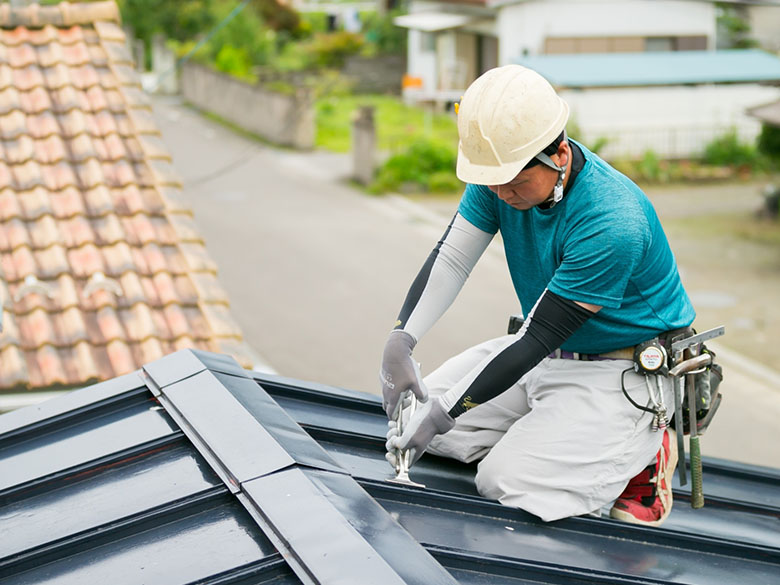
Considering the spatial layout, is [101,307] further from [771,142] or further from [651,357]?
[771,142]

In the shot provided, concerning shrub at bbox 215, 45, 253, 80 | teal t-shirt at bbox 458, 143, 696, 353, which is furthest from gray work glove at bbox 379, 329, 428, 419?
shrub at bbox 215, 45, 253, 80

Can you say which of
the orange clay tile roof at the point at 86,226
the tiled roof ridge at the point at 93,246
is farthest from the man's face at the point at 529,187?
the tiled roof ridge at the point at 93,246

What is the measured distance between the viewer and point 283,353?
13.6m

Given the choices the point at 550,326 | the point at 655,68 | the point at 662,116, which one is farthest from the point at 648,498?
the point at 662,116

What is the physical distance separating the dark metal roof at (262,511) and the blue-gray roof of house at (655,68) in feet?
61.2

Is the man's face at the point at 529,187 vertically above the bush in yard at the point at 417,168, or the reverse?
the man's face at the point at 529,187

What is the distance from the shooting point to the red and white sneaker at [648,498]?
11.9 ft

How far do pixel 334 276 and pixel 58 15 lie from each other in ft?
28.4

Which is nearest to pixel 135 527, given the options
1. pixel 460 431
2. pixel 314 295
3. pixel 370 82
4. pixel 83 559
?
pixel 83 559

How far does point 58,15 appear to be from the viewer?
28.8 ft

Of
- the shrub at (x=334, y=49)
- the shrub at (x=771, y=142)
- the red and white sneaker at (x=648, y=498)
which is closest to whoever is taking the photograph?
the red and white sneaker at (x=648, y=498)

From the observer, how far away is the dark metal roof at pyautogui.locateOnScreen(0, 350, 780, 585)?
8.63 feet

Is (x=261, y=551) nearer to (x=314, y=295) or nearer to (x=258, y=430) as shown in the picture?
(x=258, y=430)

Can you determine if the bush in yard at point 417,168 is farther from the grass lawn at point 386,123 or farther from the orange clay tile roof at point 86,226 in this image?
the orange clay tile roof at point 86,226
